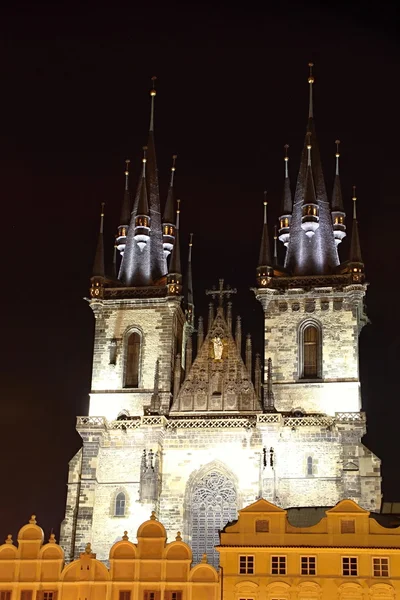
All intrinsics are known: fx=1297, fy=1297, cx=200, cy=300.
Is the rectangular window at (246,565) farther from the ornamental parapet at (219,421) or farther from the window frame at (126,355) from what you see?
the window frame at (126,355)

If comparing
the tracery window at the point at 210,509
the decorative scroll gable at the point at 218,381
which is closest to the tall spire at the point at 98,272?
the decorative scroll gable at the point at 218,381

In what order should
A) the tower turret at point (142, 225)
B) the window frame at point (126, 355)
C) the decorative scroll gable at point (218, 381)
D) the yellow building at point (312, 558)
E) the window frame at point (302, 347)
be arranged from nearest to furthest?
1. the yellow building at point (312, 558)
2. the decorative scroll gable at point (218, 381)
3. the window frame at point (302, 347)
4. the window frame at point (126, 355)
5. the tower turret at point (142, 225)

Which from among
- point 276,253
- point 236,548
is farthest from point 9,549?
point 276,253

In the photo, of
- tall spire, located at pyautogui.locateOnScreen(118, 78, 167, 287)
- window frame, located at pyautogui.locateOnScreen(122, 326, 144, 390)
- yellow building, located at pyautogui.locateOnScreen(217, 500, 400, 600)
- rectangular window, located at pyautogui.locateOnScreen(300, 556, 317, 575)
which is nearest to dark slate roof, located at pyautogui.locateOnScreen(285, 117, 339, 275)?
tall spire, located at pyautogui.locateOnScreen(118, 78, 167, 287)

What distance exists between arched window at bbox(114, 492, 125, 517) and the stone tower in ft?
0.17

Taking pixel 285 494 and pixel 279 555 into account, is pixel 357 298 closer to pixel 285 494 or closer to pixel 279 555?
pixel 285 494

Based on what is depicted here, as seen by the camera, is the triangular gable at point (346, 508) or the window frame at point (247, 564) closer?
the window frame at point (247, 564)

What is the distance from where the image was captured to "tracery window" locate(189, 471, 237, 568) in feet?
214


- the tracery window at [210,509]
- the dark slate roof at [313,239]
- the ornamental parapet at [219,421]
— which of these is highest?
the dark slate roof at [313,239]

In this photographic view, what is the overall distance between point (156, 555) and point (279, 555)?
4.68 m

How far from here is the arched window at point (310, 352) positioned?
2699 inches

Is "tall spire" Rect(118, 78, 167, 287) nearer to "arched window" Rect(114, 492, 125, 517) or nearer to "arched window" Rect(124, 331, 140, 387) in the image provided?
"arched window" Rect(124, 331, 140, 387)

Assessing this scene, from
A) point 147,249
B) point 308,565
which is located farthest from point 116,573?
point 147,249

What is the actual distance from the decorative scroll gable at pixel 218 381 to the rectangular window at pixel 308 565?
62.9 feet
